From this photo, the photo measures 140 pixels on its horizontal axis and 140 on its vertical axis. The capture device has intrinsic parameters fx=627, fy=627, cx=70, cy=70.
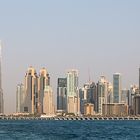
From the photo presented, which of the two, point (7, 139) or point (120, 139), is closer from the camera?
point (7, 139)

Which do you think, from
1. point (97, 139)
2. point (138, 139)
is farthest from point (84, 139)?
point (138, 139)

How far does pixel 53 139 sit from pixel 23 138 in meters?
4.92

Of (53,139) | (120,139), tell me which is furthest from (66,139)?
(120,139)

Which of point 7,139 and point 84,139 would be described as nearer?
point 7,139

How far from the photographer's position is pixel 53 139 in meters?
103

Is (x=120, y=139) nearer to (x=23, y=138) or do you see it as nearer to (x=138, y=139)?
(x=138, y=139)

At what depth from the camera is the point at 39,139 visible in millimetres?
102250

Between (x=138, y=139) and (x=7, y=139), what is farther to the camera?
(x=138, y=139)

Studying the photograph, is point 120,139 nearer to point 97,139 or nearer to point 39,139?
point 97,139

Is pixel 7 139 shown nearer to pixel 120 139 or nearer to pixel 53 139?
pixel 53 139

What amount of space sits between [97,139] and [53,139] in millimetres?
8842

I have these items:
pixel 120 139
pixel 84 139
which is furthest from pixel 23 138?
pixel 120 139

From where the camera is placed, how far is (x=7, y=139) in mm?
99812

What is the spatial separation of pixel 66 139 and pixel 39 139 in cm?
473
